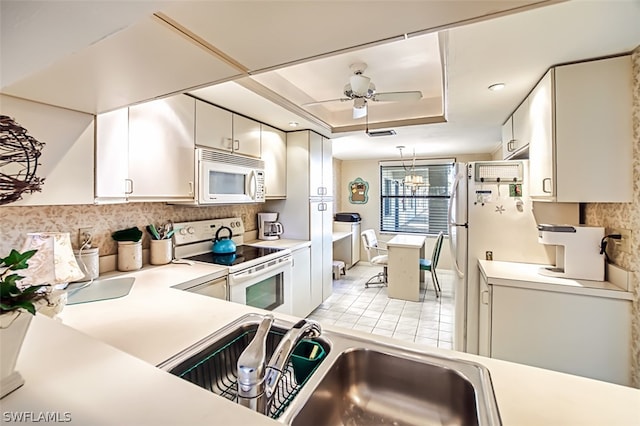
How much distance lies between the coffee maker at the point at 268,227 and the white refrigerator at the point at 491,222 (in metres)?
1.95

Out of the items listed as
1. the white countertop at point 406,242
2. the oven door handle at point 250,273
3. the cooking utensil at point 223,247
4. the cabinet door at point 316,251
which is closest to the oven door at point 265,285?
the oven door handle at point 250,273

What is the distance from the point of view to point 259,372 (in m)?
0.67

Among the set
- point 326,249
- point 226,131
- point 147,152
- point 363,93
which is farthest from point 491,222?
point 147,152

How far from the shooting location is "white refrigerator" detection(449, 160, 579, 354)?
2.21 meters

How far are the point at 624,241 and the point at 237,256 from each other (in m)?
2.62

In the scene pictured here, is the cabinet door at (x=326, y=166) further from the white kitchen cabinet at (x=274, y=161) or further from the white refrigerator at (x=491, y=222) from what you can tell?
the white refrigerator at (x=491, y=222)

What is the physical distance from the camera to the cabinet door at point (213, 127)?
7.25 feet

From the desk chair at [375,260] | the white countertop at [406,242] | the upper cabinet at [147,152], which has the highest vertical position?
the upper cabinet at [147,152]

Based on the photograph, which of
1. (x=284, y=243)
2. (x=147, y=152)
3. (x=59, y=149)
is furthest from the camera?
(x=284, y=243)

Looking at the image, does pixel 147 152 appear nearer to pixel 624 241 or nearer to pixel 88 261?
pixel 88 261

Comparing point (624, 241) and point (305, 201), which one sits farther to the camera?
point (305, 201)

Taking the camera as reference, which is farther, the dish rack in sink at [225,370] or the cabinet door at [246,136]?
the cabinet door at [246,136]

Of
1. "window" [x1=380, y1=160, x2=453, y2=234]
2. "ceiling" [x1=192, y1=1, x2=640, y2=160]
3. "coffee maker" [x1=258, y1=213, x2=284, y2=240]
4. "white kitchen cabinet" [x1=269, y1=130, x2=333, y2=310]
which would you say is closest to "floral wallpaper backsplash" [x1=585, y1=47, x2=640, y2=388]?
"ceiling" [x1=192, y1=1, x2=640, y2=160]

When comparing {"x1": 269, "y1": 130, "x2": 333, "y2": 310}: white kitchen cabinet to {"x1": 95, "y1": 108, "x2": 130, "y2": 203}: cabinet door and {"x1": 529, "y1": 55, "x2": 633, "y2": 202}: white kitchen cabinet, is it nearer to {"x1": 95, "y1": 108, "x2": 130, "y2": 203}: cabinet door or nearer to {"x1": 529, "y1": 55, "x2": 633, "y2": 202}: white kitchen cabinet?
{"x1": 95, "y1": 108, "x2": 130, "y2": 203}: cabinet door
